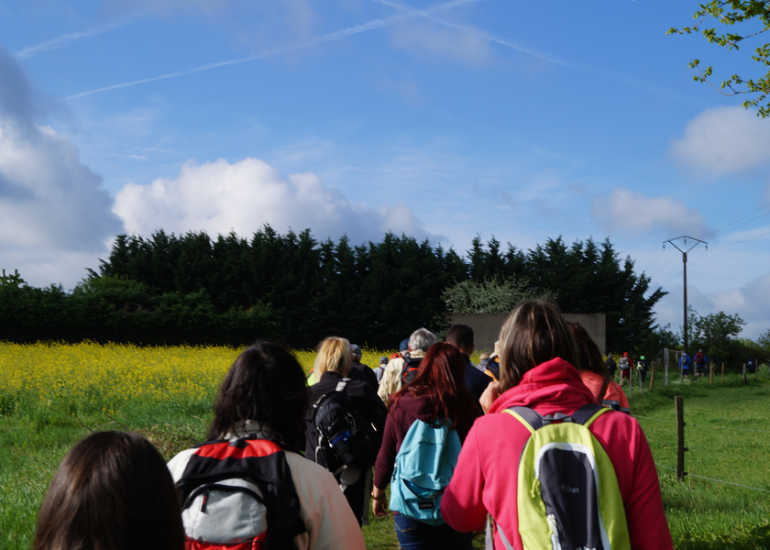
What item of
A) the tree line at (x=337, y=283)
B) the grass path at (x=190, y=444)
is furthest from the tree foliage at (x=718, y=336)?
the grass path at (x=190, y=444)

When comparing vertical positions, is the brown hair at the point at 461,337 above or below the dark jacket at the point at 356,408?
above

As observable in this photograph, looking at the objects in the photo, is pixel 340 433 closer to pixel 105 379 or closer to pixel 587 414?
pixel 587 414

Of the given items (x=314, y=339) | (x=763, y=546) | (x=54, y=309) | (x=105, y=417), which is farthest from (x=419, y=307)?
(x=763, y=546)

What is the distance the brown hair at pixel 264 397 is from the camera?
2057 mm

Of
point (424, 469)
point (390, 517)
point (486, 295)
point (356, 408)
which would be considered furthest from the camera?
point (486, 295)

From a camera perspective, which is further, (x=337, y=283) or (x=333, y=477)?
(x=337, y=283)

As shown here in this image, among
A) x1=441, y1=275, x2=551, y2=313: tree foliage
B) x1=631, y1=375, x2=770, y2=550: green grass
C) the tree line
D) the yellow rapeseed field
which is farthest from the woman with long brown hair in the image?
x1=441, y1=275, x2=551, y2=313: tree foliage

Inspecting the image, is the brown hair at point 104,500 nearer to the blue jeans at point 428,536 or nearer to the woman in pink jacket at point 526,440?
the woman in pink jacket at point 526,440

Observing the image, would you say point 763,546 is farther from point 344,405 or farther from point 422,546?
point 344,405

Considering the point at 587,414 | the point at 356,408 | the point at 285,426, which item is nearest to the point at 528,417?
the point at 587,414

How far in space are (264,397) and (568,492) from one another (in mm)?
1022

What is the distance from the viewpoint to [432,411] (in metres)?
3.43

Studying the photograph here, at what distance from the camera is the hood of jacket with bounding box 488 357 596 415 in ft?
6.53

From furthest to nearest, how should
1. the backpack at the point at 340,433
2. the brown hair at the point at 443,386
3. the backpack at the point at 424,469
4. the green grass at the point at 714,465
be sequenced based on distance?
the green grass at the point at 714,465 < the backpack at the point at 340,433 < the brown hair at the point at 443,386 < the backpack at the point at 424,469
